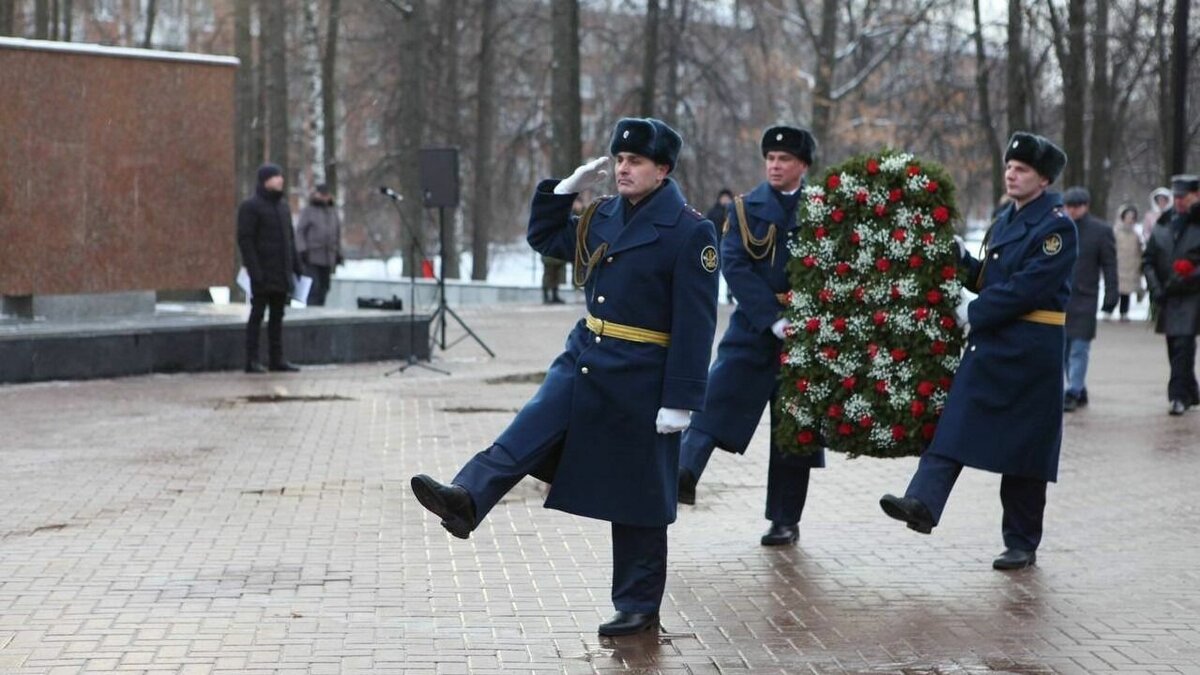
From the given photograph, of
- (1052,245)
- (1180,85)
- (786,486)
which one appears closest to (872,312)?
(1052,245)

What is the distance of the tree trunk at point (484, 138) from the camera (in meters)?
37.7

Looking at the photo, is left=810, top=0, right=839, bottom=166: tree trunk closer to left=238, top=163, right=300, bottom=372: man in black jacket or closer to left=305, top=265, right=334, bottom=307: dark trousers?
left=305, top=265, right=334, bottom=307: dark trousers

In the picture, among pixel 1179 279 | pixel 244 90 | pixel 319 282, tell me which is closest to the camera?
pixel 1179 279

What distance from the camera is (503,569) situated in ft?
26.3

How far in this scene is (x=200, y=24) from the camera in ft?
157

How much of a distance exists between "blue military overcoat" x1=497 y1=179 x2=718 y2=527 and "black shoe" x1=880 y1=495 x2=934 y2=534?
4.17 feet

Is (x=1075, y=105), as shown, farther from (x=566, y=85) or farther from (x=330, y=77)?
(x=330, y=77)

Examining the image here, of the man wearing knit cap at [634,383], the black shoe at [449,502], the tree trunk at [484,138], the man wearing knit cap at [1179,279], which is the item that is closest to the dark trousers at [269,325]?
the man wearing knit cap at [1179,279]

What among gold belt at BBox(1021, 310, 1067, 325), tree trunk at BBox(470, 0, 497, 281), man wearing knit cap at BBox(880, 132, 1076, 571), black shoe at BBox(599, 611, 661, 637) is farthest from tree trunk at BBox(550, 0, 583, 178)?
black shoe at BBox(599, 611, 661, 637)

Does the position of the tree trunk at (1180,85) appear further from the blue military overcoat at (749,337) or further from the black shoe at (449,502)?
the black shoe at (449,502)

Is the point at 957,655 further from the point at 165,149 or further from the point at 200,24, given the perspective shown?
the point at 200,24

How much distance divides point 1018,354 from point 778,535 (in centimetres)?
145

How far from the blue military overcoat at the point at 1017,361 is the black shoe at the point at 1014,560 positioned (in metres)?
0.37

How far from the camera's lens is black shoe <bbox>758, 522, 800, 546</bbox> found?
8.70 meters
